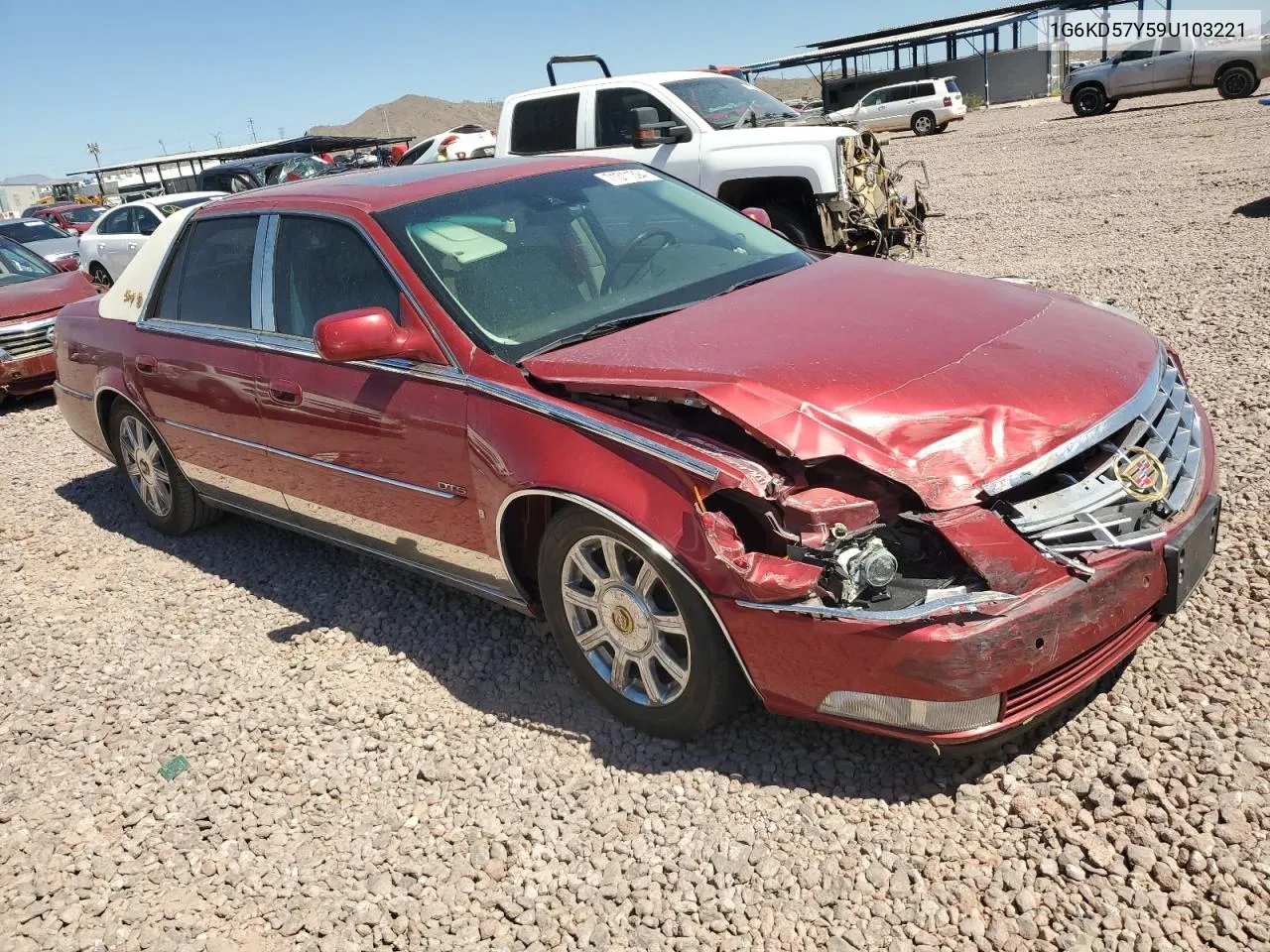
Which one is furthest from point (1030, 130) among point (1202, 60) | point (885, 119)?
point (885, 119)

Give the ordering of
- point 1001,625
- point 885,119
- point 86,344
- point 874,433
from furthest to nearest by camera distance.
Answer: point 885,119 < point 86,344 < point 874,433 < point 1001,625

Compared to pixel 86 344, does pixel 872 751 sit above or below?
below

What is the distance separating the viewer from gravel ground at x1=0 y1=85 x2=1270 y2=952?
96.3 inches

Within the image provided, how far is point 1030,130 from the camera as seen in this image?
80.4 ft

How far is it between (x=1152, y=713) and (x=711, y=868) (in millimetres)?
1352

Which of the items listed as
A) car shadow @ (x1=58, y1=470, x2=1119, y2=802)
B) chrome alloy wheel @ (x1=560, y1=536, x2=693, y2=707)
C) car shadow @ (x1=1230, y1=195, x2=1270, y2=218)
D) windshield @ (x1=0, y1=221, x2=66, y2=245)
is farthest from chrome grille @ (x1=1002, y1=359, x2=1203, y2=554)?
windshield @ (x1=0, y1=221, x2=66, y2=245)

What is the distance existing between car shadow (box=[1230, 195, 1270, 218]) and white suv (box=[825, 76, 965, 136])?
2199 cm

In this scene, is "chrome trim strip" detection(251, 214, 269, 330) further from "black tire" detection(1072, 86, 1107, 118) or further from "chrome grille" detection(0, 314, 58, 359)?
"black tire" detection(1072, 86, 1107, 118)

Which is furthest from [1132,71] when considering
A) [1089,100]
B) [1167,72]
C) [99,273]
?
[99,273]

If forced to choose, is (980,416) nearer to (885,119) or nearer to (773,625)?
(773,625)

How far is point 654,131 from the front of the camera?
9.10m

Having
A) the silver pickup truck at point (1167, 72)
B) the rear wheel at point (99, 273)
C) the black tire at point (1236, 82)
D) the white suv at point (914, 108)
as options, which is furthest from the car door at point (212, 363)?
the white suv at point (914, 108)

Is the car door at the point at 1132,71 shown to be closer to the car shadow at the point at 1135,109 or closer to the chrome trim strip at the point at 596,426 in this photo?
the car shadow at the point at 1135,109

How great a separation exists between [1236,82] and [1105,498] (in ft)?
85.0
